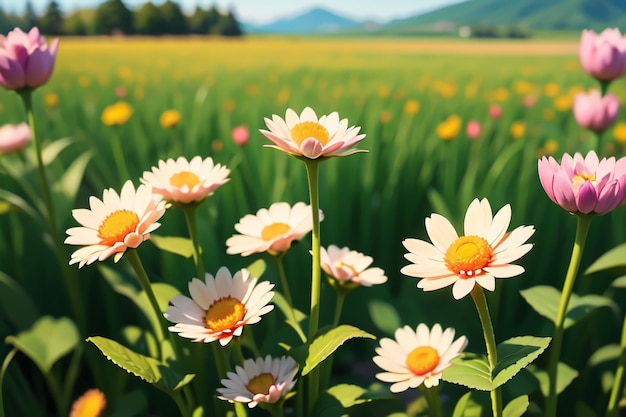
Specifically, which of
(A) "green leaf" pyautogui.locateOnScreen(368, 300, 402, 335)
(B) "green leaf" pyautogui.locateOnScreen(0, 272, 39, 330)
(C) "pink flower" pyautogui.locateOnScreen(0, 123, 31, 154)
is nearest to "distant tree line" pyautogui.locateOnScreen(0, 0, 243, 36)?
(C) "pink flower" pyautogui.locateOnScreen(0, 123, 31, 154)

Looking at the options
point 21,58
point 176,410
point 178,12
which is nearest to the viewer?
point 21,58

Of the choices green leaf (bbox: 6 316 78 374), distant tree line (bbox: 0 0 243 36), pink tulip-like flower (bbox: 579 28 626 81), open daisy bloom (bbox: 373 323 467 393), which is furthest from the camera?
distant tree line (bbox: 0 0 243 36)

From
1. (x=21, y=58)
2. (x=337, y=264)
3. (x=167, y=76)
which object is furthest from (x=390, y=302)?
(x=167, y=76)

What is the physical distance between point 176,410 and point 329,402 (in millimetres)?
355

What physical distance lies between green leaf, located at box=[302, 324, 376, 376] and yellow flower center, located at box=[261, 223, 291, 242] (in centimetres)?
12

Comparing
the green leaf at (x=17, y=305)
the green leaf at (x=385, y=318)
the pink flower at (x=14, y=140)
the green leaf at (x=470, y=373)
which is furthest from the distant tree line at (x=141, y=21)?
the green leaf at (x=470, y=373)

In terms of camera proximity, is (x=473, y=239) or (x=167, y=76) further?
(x=167, y=76)

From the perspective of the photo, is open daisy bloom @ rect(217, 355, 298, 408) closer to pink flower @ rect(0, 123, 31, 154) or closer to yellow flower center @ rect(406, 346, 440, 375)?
yellow flower center @ rect(406, 346, 440, 375)

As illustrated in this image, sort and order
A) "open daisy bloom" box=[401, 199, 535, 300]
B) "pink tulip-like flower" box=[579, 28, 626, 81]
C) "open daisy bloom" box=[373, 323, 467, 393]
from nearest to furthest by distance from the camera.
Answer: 1. "open daisy bloom" box=[401, 199, 535, 300]
2. "open daisy bloom" box=[373, 323, 467, 393]
3. "pink tulip-like flower" box=[579, 28, 626, 81]

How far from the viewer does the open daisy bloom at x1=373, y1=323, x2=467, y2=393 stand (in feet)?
1.66

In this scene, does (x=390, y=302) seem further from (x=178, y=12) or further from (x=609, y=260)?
(x=178, y=12)

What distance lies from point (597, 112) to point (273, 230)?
25.8 inches

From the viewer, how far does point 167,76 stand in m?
3.78

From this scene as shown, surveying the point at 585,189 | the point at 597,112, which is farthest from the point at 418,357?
the point at 597,112
